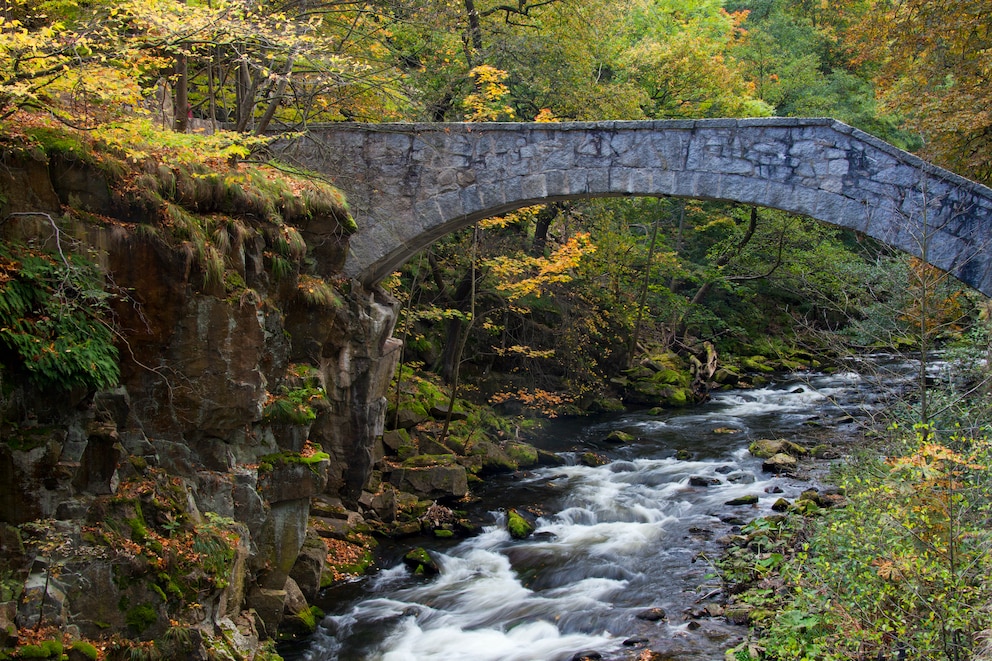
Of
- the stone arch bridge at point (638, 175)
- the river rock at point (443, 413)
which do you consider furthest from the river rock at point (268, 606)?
the river rock at point (443, 413)

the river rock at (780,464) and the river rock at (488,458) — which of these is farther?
the river rock at (488,458)

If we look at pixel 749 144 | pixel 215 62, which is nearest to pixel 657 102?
pixel 749 144

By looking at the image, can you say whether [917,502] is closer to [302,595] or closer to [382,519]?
[302,595]

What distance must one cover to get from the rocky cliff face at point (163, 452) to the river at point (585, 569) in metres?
0.79

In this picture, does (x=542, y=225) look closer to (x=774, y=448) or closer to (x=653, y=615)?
(x=774, y=448)

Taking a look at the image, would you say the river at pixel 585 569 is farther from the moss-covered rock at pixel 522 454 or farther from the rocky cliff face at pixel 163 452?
the rocky cliff face at pixel 163 452

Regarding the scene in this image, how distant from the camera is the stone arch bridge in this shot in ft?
23.9

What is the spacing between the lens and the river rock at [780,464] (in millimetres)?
10836

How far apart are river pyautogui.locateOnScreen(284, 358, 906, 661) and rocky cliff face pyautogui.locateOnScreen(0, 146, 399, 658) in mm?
790

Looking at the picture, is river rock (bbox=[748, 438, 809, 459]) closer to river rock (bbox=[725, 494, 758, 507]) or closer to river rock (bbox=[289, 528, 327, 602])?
river rock (bbox=[725, 494, 758, 507])

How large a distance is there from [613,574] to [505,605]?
4.21ft

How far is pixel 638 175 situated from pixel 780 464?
5056mm

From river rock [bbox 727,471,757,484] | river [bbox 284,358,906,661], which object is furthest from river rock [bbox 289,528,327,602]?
river rock [bbox 727,471,757,484]

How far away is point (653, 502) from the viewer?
10.1m
